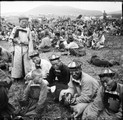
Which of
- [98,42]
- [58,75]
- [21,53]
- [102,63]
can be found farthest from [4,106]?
[98,42]

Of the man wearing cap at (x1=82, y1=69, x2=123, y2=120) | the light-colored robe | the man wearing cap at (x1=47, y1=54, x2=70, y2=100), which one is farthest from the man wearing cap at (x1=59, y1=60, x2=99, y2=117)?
the light-colored robe

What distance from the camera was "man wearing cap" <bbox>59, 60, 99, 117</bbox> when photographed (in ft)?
13.7

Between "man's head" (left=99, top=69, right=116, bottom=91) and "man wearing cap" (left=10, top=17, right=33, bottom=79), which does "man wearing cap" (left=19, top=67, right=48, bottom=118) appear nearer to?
"man's head" (left=99, top=69, right=116, bottom=91)

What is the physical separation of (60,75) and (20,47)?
1.92 m

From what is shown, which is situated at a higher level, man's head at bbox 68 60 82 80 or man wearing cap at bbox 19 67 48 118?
man's head at bbox 68 60 82 80

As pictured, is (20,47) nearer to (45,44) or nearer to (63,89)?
(63,89)

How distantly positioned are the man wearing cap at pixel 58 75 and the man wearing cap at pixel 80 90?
1.78 feet

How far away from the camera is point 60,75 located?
16.9ft

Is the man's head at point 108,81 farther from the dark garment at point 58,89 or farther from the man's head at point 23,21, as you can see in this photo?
the man's head at point 23,21

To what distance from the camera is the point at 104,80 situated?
3.55 metres

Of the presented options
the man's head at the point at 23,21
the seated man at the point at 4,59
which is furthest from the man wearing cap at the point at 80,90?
the seated man at the point at 4,59

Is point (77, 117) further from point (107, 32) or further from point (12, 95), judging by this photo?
point (107, 32)

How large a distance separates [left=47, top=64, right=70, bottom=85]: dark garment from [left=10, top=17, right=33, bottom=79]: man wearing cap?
145 centimetres

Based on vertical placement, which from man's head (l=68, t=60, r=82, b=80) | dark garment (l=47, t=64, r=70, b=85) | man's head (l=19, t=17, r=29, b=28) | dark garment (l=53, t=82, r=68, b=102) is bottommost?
dark garment (l=53, t=82, r=68, b=102)
